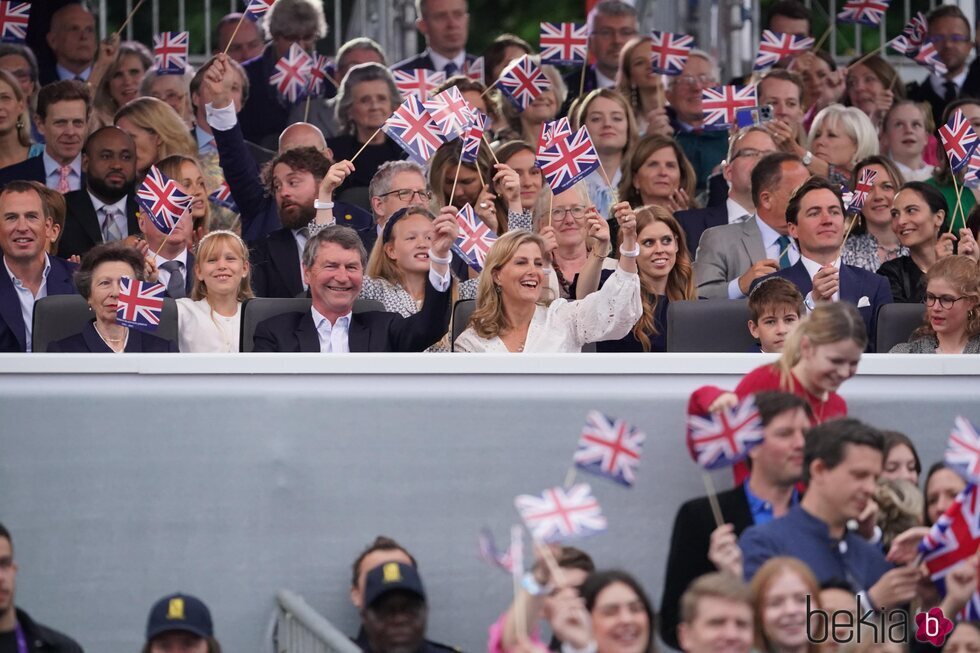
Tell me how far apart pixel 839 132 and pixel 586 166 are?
1.91 m

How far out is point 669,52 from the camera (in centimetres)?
1118

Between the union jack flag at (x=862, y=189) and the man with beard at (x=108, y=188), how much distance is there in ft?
10.5

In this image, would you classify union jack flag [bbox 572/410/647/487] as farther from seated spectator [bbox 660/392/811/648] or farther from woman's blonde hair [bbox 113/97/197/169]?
woman's blonde hair [bbox 113/97/197/169]

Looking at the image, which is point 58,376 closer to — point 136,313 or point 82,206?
point 136,313

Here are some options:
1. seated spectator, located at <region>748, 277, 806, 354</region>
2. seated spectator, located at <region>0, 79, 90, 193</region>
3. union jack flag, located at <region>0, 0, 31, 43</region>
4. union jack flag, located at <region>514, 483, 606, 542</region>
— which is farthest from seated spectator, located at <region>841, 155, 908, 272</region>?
union jack flag, located at <region>0, 0, 31, 43</region>

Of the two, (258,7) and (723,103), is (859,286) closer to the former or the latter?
(723,103)

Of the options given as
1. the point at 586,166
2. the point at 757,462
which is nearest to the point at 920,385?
the point at 757,462

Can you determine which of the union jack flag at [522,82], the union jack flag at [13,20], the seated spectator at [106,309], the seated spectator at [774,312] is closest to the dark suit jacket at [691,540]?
the seated spectator at [774,312]

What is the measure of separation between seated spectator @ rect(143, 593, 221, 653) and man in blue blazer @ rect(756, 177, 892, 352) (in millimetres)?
3097

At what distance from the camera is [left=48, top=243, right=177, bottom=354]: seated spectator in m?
8.09

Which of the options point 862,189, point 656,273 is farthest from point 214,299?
point 862,189

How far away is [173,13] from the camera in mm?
16656

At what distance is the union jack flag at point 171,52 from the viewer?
36.4 feet

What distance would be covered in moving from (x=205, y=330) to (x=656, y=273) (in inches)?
70.8
